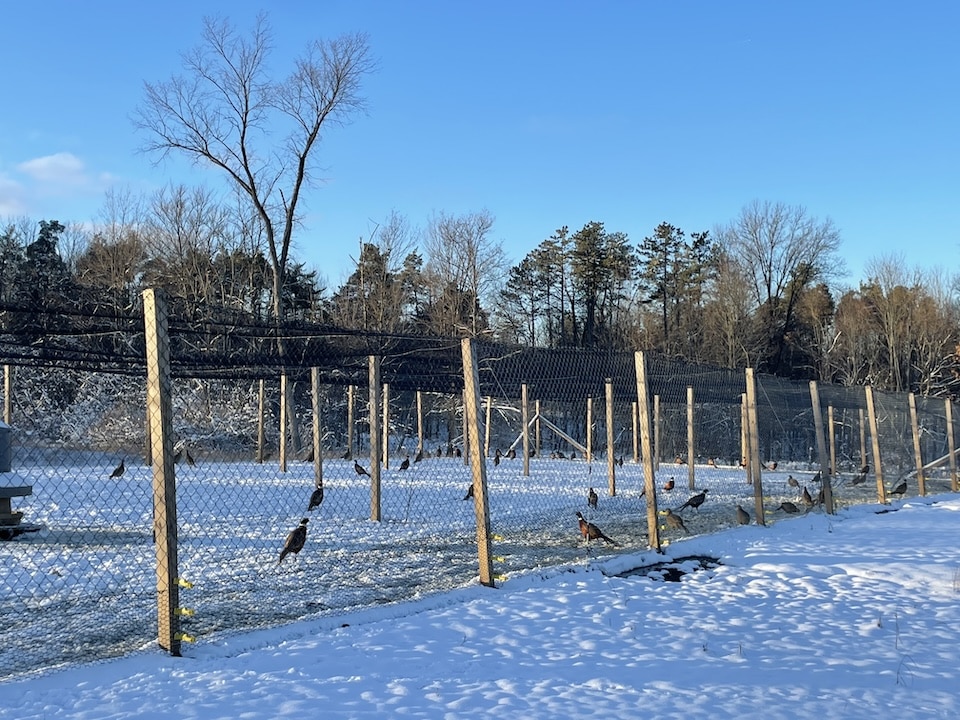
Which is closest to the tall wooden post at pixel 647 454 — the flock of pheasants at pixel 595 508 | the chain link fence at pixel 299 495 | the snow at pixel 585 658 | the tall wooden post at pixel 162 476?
the chain link fence at pixel 299 495

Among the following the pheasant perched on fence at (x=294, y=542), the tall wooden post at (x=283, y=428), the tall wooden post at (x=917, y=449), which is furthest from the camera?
the tall wooden post at (x=283, y=428)

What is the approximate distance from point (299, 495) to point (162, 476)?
9.03 metres

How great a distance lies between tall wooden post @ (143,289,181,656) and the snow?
7.5 inches

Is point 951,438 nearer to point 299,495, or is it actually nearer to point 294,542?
point 299,495

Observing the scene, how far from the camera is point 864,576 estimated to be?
7094 mm

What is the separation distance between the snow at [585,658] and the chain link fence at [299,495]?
0.55 metres

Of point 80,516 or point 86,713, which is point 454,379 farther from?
point 86,713

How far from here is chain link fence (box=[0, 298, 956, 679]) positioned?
→ 6176 millimetres

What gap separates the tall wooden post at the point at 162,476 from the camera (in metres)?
4.42

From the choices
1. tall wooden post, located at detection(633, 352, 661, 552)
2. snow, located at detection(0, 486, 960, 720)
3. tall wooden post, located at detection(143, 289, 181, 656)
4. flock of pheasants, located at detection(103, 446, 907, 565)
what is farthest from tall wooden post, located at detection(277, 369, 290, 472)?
tall wooden post, located at detection(143, 289, 181, 656)

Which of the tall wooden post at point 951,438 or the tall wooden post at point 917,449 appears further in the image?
the tall wooden post at point 951,438

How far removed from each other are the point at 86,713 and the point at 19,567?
4.75m

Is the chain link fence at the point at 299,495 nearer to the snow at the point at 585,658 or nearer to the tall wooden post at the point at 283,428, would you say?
the tall wooden post at the point at 283,428

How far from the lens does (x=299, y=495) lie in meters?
13.2
